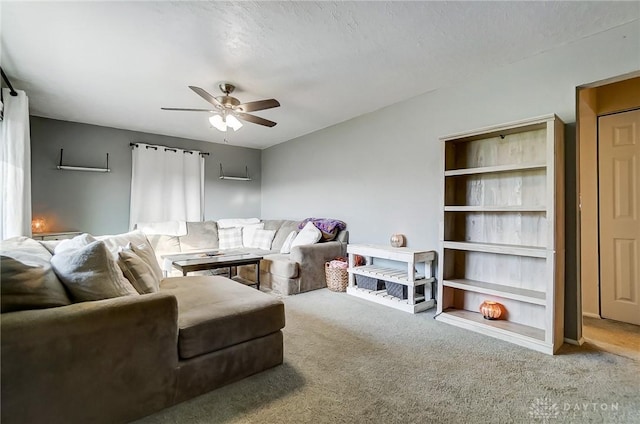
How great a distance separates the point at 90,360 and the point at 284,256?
2.83 m

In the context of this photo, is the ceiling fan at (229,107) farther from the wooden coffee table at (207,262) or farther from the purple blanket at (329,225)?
the purple blanket at (329,225)

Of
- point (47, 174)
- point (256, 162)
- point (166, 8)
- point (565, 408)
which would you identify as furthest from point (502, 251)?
point (47, 174)

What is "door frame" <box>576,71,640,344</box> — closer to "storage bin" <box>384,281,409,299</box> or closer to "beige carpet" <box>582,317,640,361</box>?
"beige carpet" <box>582,317,640,361</box>

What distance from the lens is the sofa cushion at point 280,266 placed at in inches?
146

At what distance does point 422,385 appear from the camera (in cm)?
175

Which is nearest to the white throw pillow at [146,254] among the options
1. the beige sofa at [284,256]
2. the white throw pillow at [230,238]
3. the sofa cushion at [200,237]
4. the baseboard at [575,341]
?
the beige sofa at [284,256]

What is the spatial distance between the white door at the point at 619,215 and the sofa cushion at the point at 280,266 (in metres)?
3.24

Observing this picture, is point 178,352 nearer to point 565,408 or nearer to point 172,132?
point 565,408

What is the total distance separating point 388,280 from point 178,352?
228 cm

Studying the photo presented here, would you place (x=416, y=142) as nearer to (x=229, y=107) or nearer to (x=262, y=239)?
(x=229, y=107)

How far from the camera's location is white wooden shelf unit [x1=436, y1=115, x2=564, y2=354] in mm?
2215

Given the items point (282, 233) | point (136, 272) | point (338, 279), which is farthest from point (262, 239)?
point (136, 272)

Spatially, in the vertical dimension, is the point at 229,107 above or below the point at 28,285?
above

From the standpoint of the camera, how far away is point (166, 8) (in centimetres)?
191
